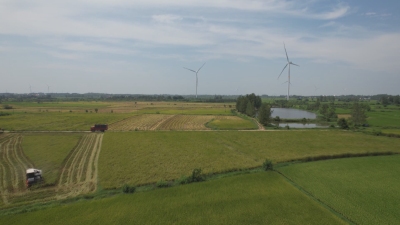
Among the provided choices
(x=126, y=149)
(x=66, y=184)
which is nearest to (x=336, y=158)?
(x=126, y=149)

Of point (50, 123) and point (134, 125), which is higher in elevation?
point (50, 123)

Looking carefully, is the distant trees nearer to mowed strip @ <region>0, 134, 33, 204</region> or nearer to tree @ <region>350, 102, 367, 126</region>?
tree @ <region>350, 102, 367, 126</region>

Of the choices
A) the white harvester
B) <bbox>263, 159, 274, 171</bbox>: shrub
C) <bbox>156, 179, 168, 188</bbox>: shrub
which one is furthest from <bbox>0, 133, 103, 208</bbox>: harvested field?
<bbox>263, 159, 274, 171</bbox>: shrub

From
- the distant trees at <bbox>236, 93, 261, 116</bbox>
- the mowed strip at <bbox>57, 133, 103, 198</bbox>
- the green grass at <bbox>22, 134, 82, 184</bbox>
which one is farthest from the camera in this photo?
the distant trees at <bbox>236, 93, 261, 116</bbox>

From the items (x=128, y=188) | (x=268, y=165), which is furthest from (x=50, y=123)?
(x=268, y=165)

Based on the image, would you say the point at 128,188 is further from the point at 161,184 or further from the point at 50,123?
the point at 50,123

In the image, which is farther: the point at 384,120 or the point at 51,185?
the point at 384,120

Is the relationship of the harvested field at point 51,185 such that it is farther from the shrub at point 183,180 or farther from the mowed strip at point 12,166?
the shrub at point 183,180
